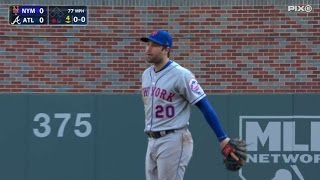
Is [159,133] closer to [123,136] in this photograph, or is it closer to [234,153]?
[234,153]

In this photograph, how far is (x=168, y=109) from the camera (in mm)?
6105

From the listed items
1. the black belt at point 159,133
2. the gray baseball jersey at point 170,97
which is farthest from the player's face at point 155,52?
the black belt at point 159,133

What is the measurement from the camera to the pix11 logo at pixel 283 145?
10.1 metres

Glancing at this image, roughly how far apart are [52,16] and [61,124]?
4.66ft

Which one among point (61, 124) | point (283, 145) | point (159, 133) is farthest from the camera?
point (61, 124)

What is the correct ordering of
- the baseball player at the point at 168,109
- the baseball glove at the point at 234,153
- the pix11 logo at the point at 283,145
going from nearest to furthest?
1. the baseball glove at the point at 234,153
2. the baseball player at the point at 168,109
3. the pix11 logo at the point at 283,145

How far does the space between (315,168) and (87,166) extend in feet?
9.76

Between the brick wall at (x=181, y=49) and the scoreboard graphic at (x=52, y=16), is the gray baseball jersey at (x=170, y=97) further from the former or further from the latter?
the scoreboard graphic at (x=52, y=16)

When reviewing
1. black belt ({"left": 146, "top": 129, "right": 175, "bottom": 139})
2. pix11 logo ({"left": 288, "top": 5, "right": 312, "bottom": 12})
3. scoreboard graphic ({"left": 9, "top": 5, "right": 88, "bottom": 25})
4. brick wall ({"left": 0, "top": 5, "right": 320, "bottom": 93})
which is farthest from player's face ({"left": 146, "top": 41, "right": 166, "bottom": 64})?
pix11 logo ({"left": 288, "top": 5, "right": 312, "bottom": 12})

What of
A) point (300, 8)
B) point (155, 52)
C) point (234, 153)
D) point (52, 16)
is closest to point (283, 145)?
point (300, 8)

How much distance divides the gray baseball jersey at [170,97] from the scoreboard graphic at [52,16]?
423 centimetres

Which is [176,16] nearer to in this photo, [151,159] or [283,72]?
[283,72]

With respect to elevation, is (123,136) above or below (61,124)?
below

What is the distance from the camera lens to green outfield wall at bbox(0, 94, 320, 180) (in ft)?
33.1
